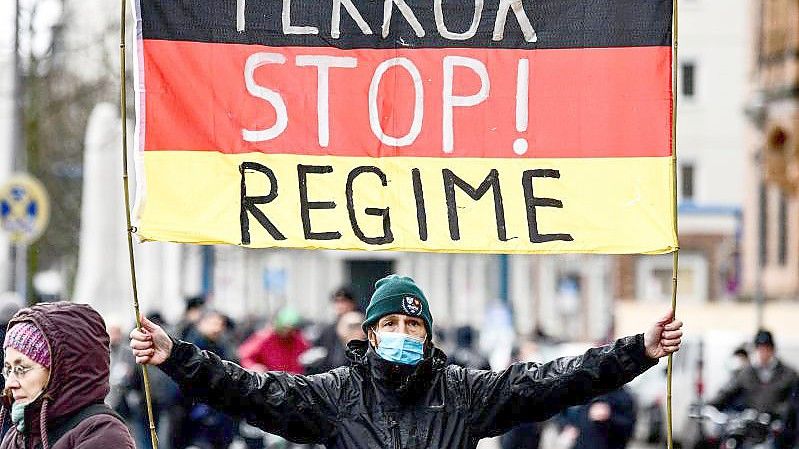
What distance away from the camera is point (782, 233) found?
54.8 m

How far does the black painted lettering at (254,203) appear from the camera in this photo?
7223mm

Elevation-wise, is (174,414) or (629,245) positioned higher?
(629,245)

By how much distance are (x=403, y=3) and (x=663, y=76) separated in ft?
3.29

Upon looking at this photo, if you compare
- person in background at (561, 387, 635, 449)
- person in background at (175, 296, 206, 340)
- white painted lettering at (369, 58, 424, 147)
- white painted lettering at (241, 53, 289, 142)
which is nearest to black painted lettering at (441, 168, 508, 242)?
white painted lettering at (369, 58, 424, 147)

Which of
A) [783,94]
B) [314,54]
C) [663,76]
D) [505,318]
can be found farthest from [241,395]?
[783,94]

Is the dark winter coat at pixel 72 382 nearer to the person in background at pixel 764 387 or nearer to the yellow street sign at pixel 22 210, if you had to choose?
the person in background at pixel 764 387

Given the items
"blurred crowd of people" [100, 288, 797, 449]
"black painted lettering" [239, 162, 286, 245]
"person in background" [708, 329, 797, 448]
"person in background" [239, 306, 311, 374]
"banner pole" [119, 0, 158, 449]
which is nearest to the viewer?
"banner pole" [119, 0, 158, 449]

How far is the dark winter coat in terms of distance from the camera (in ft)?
20.1

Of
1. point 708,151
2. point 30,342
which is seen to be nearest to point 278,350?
point 30,342

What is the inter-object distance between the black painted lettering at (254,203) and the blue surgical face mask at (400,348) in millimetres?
625

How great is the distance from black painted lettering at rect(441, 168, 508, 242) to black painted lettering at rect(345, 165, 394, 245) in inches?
8.8

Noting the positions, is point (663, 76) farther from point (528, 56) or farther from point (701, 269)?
point (701, 269)

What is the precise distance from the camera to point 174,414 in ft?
56.5

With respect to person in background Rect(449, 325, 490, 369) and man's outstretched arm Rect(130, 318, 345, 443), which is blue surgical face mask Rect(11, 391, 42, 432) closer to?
man's outstretched arm Rect(130, 318, 345, 443)
